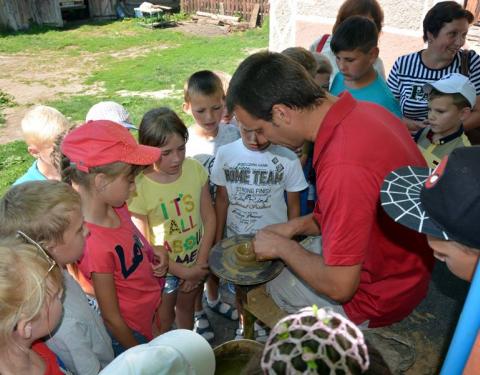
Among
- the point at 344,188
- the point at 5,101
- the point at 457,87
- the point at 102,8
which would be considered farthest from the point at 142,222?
the point at 102,8

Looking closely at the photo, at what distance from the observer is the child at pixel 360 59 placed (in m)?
3.72

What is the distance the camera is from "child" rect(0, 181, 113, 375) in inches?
74.6

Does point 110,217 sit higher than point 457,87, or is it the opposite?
point 457,87

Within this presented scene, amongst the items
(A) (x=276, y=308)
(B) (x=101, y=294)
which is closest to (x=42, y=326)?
(B) (x=101, y=294)

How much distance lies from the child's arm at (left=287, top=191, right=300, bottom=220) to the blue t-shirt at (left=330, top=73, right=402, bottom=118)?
1276 mm

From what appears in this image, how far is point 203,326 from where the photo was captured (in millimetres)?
3609

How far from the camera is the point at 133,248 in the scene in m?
2.45

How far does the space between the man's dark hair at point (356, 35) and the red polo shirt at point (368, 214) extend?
153 cm

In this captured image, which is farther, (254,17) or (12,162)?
(254,17)

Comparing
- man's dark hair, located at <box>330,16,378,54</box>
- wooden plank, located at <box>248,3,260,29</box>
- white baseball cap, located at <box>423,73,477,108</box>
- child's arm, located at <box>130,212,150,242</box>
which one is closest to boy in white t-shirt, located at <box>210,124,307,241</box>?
child's arm, located at <box>130,212,150,242</box>

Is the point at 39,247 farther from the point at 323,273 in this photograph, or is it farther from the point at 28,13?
the point at 28,13

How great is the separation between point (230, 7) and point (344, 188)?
728 inches

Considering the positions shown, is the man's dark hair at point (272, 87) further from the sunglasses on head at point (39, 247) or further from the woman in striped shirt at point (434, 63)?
the woman in striped shirt at point (434, 63)

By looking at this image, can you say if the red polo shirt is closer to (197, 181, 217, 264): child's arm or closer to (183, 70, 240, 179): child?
(197, 181, 217, 264): child's arm
